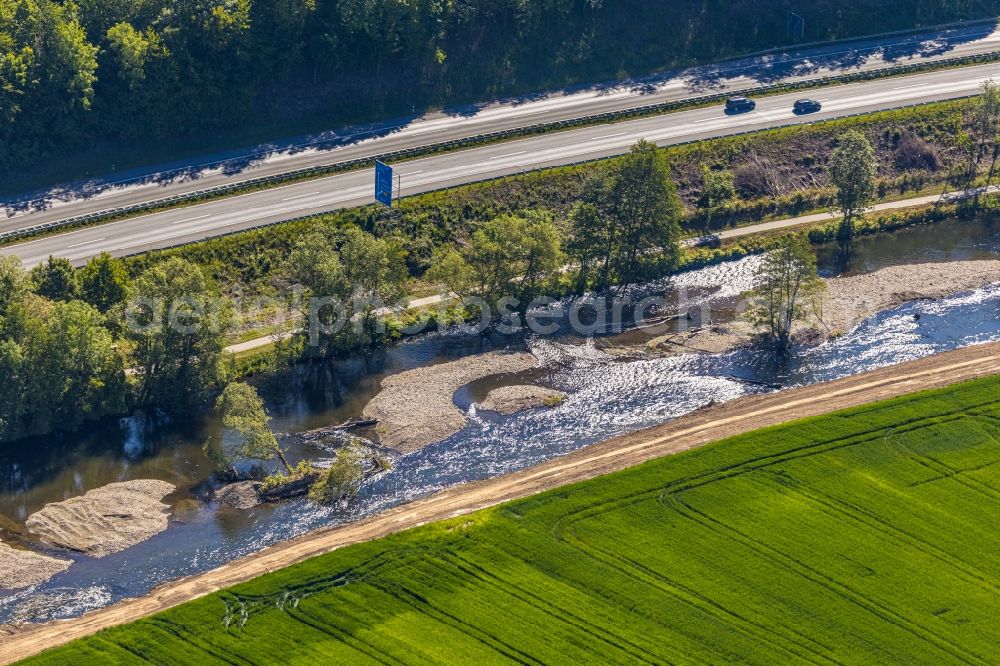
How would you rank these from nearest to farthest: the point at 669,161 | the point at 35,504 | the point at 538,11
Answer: the point at 35,504 → the point at 669,161 → the point at 538,11

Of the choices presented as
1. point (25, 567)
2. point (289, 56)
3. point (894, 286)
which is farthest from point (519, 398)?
point (289, 56)

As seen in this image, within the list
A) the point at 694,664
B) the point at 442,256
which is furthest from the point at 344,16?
the point at 694,664

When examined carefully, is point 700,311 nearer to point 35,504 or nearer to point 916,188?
point 916,188

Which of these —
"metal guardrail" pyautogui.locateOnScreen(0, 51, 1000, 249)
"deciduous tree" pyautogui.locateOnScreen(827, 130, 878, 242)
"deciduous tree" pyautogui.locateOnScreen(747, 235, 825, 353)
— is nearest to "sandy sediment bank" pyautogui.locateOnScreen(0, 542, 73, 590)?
"metal guardrail" pyautogui.locateOnScreen(0, 51, 1000, 249)

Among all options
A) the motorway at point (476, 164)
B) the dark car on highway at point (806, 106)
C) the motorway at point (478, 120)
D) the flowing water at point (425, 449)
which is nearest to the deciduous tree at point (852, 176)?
Result: the flowing water at point (425, 449)

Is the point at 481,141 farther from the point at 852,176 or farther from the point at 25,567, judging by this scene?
the point at 25,567

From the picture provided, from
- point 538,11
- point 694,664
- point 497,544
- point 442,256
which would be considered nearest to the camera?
point 694,664

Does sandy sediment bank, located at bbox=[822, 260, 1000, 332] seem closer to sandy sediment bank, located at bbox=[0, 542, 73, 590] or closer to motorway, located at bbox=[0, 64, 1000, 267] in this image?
motorway, located at bbox=[0, 64, 1000, 267]
